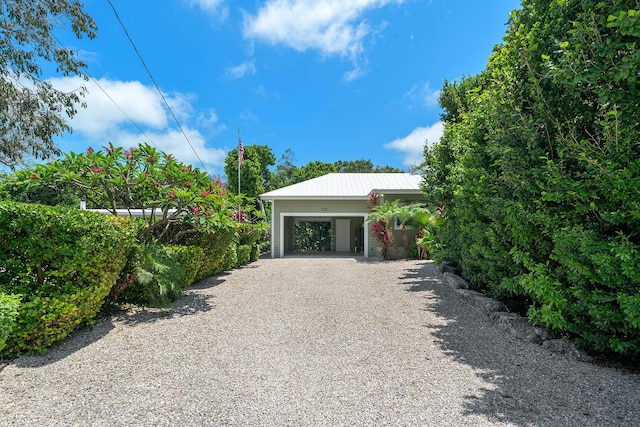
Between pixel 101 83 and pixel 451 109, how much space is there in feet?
41.5

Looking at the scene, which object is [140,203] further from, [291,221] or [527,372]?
[291,221]

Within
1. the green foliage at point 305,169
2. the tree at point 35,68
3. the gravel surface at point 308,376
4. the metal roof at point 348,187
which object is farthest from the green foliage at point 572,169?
the green foliage at point 305,169

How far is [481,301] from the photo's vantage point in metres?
5.73

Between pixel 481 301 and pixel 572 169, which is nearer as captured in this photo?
pixel 572 169

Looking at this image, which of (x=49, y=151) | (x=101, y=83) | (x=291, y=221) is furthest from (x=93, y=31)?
(x=291, y=221)

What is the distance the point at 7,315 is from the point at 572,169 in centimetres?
602

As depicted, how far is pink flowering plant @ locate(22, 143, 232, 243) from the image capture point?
521 cm

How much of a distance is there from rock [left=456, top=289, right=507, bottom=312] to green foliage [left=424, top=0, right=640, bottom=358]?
1.64 ft

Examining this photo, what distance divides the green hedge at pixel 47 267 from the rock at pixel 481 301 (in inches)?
226

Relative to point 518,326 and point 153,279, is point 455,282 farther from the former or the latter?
point 153,279

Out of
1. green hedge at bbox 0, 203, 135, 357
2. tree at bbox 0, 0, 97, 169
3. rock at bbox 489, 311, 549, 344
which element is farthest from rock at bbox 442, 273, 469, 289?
tree at bbox 0, 0, 97, 169

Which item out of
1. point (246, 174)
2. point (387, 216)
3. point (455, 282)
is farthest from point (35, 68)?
point (455, 282)

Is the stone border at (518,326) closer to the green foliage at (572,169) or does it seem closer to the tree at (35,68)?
the green foliage at (572,169)

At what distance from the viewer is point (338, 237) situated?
22.0 m
